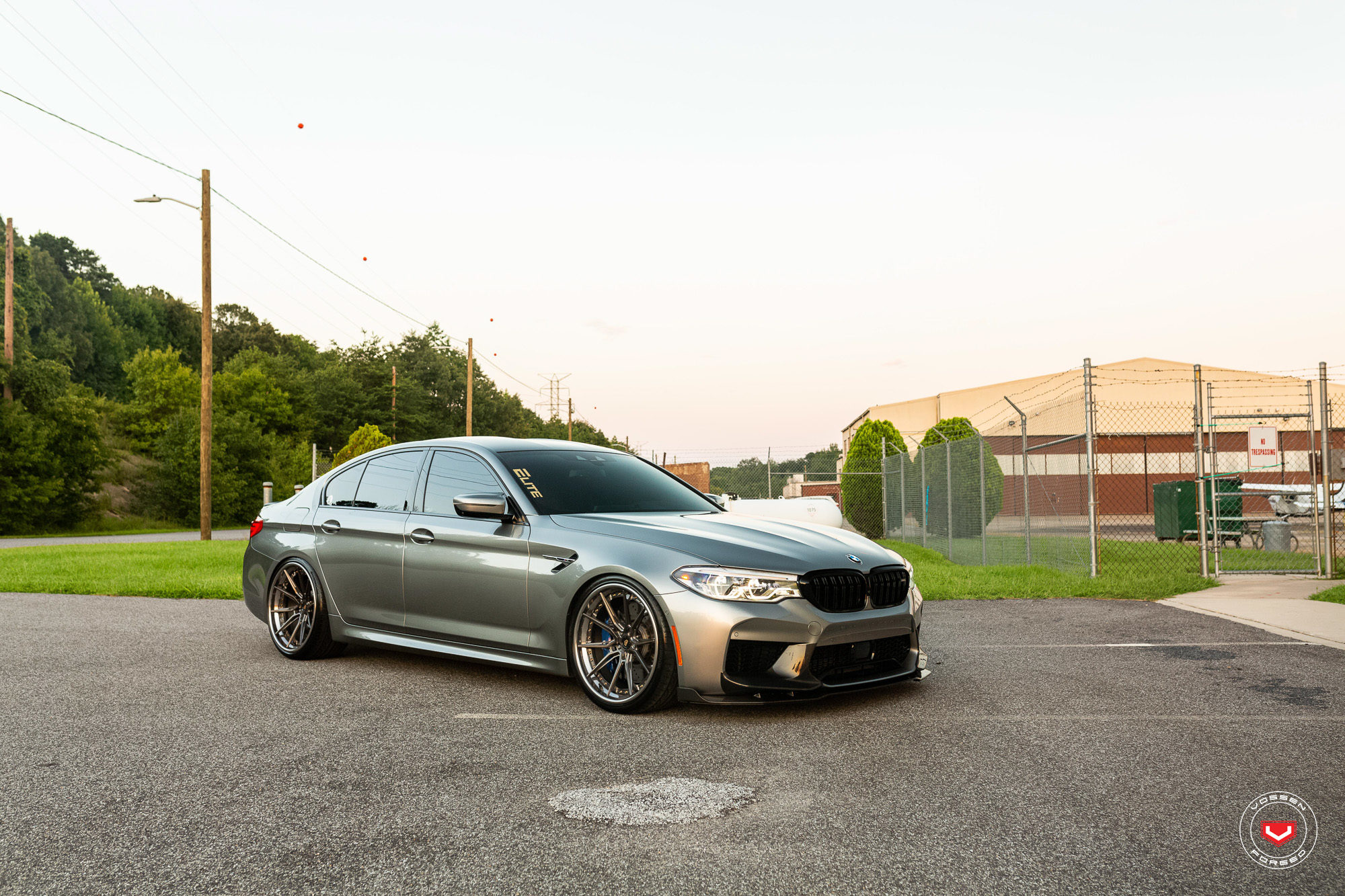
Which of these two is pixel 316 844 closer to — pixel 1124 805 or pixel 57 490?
pixel 1124 805

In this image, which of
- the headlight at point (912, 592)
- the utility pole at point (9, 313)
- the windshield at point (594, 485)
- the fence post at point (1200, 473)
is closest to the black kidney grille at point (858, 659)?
the headlight at point (912, 592)

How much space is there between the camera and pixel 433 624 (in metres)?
6.36

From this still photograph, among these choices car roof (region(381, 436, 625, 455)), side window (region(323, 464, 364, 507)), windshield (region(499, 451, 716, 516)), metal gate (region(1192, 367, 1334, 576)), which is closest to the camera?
windshield (region(499, 451, 716, 516))

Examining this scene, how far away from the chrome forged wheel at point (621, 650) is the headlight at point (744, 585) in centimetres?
29

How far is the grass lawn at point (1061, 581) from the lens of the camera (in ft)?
37.1

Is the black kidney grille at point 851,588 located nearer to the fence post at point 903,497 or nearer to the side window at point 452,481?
the side window at point 452,481

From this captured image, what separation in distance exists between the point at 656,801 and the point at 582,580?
183 cm

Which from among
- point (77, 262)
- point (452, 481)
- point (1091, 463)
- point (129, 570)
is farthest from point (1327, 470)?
point (77, 262)

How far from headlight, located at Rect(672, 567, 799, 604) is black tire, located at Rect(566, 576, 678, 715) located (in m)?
0.28

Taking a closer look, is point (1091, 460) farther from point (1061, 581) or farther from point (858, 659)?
point (858, 659)

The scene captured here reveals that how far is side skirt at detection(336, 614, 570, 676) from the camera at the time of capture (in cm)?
580

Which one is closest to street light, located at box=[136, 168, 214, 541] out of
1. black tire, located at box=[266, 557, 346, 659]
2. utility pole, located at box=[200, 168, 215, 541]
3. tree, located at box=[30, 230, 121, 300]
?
utility pole, located at box=[200, 168, 215, 541]

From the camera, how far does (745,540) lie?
549 centimetres

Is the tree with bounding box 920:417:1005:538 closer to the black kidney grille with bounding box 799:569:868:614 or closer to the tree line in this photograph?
the black kidney grille with bounding box 799:569:868:614
